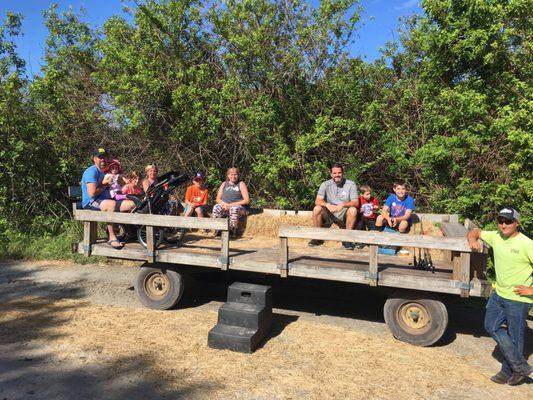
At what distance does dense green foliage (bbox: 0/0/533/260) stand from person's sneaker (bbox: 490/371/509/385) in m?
3.72

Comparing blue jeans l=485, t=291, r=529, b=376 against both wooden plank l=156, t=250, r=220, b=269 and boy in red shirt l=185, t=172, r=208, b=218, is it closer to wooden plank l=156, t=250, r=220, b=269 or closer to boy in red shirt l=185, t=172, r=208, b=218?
wooden plank l=156, t=250, r=220, b=269

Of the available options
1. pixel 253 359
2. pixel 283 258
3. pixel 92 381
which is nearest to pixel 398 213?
pixel 283 258

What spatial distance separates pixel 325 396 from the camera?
12.6 feet

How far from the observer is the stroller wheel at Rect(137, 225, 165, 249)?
19.6 ft

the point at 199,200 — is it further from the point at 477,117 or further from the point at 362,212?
the point at 477,117

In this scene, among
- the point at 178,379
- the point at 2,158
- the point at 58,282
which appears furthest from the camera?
the point at 2,158

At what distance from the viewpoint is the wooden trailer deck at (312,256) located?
4664mm

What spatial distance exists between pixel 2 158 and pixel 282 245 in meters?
9.26

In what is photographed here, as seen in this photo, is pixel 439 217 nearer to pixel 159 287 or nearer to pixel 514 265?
pixel 514 265

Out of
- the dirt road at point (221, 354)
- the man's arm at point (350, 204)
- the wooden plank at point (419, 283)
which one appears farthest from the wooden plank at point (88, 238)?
the wooden plank at point (419, 283)

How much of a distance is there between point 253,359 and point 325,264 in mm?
1436

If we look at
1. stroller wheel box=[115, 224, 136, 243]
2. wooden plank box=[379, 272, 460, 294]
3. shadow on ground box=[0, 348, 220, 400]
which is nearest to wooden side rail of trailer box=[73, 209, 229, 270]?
stroller wheel box=[115, 224, 136, 243]

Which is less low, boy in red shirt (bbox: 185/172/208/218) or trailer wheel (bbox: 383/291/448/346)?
boy in red shirt (bbox: 185/172/208/218)

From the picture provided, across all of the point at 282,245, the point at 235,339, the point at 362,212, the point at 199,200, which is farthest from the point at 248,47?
the point at 235,339
